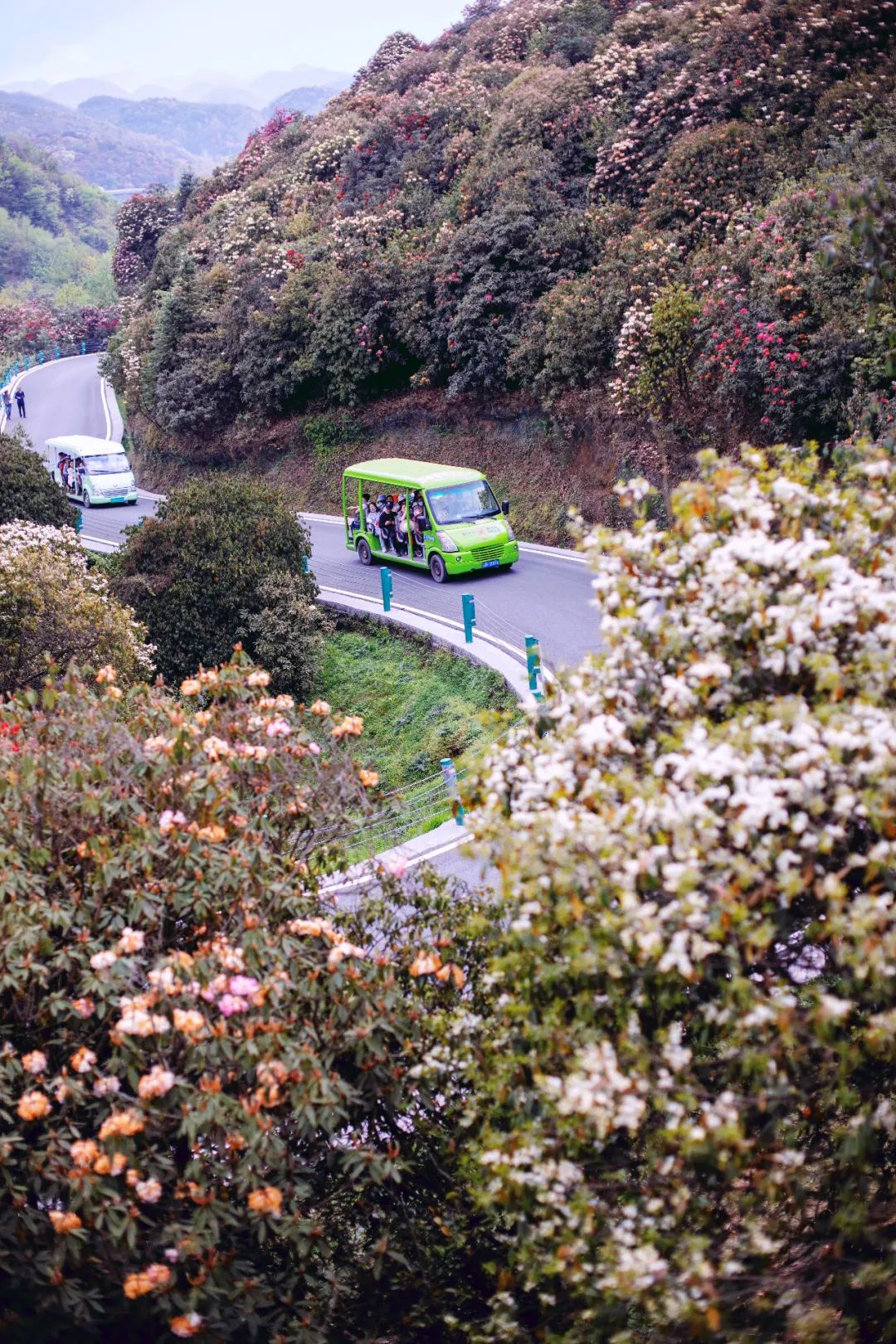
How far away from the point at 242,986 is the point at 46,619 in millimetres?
13412

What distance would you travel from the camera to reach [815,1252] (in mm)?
5285

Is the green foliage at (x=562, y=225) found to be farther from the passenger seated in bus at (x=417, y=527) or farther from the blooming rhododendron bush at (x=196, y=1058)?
the blooming rhododendron bush at (x=196, y=1058)

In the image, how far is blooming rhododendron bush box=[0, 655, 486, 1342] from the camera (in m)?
4.89

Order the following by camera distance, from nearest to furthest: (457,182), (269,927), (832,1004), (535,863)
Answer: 1. (832,1004)
2. (535,863)
3. (269,927)
4. (457,182)

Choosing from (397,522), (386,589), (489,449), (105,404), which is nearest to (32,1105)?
(386,589)

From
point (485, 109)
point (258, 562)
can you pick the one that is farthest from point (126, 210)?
point (258, 562)

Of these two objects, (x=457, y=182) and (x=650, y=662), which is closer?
(x=650, y=662)

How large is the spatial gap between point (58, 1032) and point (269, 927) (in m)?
1.14

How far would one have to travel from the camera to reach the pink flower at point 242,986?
199 inches

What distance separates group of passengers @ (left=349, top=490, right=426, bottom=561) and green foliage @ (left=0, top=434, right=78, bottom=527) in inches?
261

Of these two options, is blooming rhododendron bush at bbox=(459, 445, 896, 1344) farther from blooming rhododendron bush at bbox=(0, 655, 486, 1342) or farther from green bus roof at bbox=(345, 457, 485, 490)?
green bus roof at bbox=(345, 457, 485, 490)

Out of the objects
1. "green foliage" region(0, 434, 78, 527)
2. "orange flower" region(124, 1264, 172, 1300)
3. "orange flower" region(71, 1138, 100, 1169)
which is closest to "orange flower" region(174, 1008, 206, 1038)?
"orange flower" region(71, 1138, 100, 1169)

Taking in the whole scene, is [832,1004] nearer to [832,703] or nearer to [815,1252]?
[832,703]

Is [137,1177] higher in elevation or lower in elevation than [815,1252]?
higher
